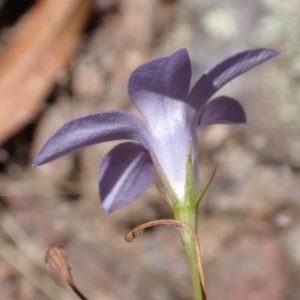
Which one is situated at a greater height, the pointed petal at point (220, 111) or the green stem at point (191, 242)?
the pointed petal at point (220, 111)

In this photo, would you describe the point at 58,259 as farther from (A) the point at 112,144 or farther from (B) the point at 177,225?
(A) the point at 112,144

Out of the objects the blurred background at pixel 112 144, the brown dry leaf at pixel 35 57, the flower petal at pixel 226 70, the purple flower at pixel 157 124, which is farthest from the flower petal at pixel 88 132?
the brown dry leaf at pixel 35 57

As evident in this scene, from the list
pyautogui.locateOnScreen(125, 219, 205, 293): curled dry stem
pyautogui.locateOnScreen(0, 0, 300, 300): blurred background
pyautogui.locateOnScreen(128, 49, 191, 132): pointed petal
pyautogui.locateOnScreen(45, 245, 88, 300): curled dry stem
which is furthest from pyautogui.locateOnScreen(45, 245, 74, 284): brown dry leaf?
pyautogui.locateOnScreen(0, 0, 300, 300): blurred background

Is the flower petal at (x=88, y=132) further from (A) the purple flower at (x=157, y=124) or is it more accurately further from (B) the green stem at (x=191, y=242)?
(B) the green stem at (x=191, y=242)

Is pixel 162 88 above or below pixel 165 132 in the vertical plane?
above

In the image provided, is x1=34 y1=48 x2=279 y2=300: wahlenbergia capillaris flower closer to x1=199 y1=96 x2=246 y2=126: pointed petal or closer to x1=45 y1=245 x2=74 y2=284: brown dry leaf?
x1=199 y1=96 x2=246 y2=126: pointed petal

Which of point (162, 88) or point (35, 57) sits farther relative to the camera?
point (35, 57)

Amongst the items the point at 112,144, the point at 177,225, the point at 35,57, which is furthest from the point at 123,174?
the point at 35,57
